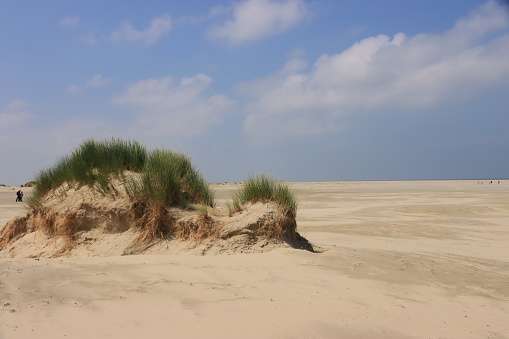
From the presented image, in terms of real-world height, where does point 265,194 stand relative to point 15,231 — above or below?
above

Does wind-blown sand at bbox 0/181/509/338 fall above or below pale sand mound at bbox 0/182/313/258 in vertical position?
below

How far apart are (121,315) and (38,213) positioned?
7.10m

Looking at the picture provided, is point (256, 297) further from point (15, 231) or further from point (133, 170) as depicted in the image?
point (15, 231)

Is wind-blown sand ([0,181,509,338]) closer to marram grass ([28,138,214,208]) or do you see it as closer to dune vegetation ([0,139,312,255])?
dune vegetation ([0,139,312,255])

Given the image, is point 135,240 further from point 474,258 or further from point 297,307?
point 474,258

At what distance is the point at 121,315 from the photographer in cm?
403

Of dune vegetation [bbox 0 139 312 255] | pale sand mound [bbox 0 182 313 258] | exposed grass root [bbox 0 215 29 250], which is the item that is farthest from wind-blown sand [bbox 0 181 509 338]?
exposed grass root [bbox 0 215 29 250]

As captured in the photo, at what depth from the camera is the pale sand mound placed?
25.2 feet

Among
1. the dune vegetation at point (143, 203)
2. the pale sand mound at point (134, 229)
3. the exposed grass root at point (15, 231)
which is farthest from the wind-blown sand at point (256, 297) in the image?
the exposed grass root at point (15, 231)

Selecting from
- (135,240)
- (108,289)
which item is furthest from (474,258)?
(108,289)

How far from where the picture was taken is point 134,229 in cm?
847

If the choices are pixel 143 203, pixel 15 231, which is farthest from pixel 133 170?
pixel 15 231

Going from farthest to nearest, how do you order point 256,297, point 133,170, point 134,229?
point 133,170, point 134,229, point 256,297

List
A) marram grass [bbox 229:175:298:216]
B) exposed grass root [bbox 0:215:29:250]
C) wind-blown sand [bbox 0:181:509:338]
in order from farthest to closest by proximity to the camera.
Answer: exposed grass root [bbox 0:215:29:250] → marram grass [bbox 229:175:298:216] → wind-blown sand [bbox 0:181:509:338]
